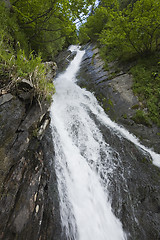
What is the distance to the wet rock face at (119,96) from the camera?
5209mm

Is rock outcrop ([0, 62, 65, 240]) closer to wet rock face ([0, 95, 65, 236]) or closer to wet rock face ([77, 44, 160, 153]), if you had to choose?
wet rock face ([0, 95, 65, 236])

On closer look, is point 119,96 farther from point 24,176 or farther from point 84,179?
point 24,176

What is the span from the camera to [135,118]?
18.8 feet

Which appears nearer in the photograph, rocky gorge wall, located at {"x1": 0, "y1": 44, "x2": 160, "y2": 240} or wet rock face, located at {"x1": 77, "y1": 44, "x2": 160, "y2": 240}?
rocky gorge wall, located at {"x1": 0, "y1": 44, "x2": 160, "y2": 240}

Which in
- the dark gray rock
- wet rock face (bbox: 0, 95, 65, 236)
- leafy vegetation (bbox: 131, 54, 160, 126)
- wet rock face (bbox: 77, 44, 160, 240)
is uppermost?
the dark gray rock

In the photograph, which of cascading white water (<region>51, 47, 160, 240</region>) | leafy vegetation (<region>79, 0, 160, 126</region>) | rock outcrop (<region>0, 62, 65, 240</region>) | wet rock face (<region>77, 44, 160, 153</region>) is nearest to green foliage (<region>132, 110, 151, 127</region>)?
leafy vegetation (<region>79, 0, 160, 126</region>)

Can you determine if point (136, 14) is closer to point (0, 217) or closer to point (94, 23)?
point (0, 217)

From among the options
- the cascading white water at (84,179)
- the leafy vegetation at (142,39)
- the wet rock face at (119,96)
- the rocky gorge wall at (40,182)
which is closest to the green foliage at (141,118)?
the leafy vegetation at (142,39)

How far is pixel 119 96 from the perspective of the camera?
22.8 ft

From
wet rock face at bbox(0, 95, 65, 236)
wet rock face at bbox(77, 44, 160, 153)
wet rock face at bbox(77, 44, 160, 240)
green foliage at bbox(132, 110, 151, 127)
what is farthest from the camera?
green foliage at bbox(132, 110, 151, 127)

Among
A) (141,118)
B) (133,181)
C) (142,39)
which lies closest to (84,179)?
(133,181)

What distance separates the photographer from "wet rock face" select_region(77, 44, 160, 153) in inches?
205

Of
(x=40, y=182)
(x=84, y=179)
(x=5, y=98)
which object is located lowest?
(x=84, y=179)

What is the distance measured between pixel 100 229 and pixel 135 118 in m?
4.75
